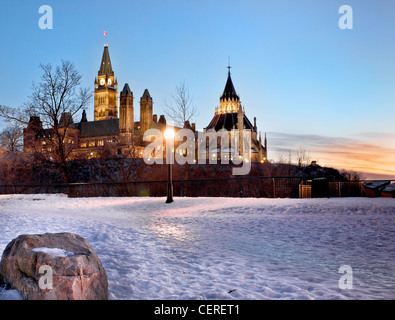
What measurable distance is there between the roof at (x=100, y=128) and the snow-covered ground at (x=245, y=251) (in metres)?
118

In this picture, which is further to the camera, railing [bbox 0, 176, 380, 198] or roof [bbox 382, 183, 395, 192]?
railing [bbox 0, 176, 380, 198]

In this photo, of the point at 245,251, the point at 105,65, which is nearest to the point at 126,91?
the point at 105,65

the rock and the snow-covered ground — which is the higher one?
the rock

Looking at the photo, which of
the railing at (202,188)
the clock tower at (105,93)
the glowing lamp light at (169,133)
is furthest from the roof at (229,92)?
the glowing lamp light at (169,133)

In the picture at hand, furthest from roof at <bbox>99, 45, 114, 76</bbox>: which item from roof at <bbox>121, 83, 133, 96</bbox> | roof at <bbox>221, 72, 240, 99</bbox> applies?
roof at <bbox>221, 72, 240, 99</bbox>

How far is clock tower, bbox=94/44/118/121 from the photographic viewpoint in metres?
173

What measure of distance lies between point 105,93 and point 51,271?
587 ft

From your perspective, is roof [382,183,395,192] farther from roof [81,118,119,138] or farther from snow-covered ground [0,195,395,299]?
roof [81,118,119,138]

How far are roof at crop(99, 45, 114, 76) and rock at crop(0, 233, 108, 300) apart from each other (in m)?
182

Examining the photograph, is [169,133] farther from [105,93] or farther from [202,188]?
A: [105,93]

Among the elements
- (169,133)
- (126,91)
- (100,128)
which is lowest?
(169,133)

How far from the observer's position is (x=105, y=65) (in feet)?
583

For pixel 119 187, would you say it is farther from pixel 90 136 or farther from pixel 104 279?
pixel 90 136
